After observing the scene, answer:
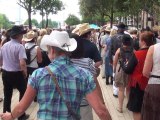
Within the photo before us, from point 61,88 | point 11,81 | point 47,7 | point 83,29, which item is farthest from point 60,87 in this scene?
point 47,7

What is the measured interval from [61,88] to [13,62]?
3.80 m

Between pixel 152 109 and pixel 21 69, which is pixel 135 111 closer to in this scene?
pixel 152 109

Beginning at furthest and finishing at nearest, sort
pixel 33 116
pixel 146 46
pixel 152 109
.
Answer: pixel 33 116 → pixel 146 46 → pixel 152 109

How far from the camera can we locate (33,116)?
25.7 feet

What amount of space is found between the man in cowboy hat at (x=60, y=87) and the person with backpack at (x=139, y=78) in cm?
242

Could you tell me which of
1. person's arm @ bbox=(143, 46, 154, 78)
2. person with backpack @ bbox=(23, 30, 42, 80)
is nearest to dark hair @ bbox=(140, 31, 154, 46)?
person's arm @ bbox=(143, 46, 154, 78)

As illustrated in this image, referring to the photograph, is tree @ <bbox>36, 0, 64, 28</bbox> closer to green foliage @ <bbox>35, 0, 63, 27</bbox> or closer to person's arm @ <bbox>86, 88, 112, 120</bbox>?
green foliage @ <bbox>35, 0, 63, 27</bbox>

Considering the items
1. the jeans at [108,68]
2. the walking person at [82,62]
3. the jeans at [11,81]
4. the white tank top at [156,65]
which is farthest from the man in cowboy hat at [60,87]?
the jeans at [108,68]

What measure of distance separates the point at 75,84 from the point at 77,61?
4.57 feet

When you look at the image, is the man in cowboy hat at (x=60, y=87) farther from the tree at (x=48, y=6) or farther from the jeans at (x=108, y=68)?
the tree at (x=48, y=6)

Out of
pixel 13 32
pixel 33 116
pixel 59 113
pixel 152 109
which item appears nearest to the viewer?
pixel 59 113

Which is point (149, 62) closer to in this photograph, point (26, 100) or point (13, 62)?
point (26, 100)

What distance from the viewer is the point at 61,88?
3113 mm

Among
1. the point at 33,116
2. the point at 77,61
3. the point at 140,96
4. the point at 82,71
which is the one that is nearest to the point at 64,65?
the point at 82,71
